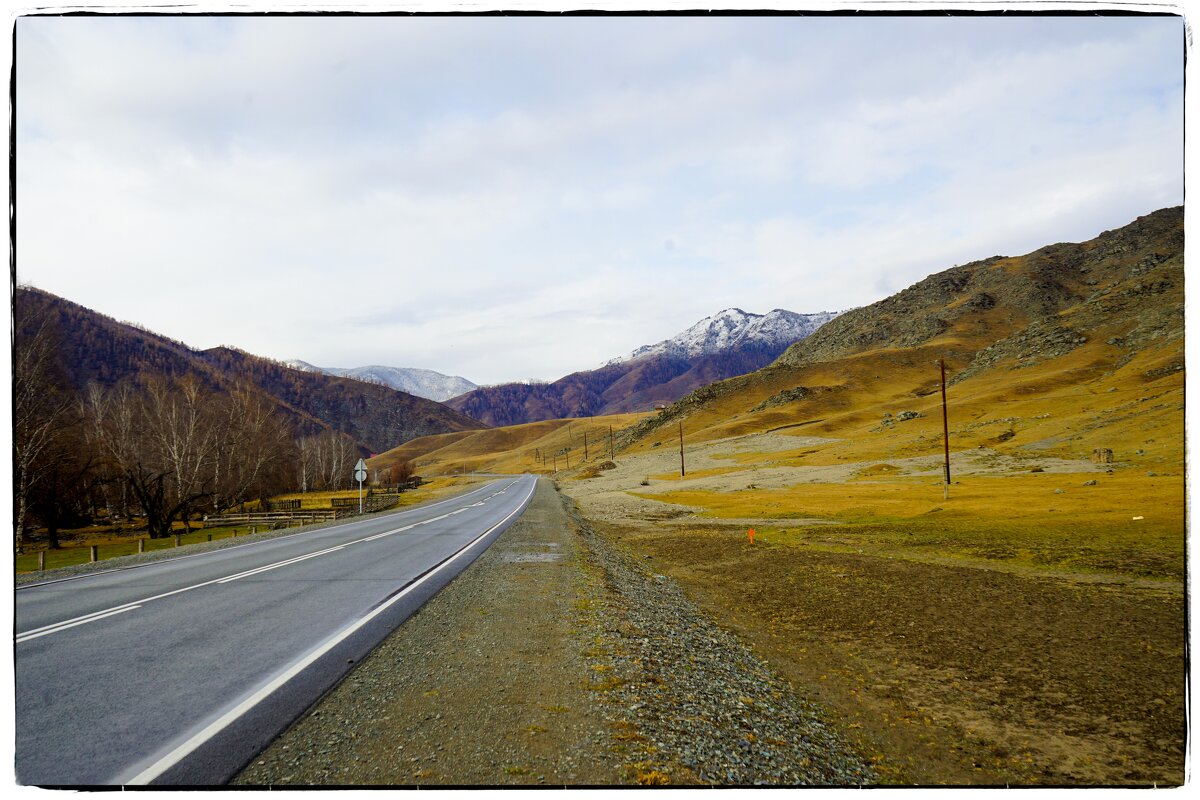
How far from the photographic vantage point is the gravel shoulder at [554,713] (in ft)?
14.4

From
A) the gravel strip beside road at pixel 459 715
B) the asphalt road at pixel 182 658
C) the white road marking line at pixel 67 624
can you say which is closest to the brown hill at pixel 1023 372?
the gravel strip beside road at pixel 459 715

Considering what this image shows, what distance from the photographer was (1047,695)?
8.37 m

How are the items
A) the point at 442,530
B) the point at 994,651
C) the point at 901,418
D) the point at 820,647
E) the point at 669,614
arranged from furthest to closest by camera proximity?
1. the point at 901,418
2. the point at 442,530
3. the point at 669,614
4. the point at 820,647
5. the point at 994,651

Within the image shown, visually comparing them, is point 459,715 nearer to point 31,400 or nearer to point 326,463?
point 31,400

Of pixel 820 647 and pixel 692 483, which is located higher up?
pixel 820 647

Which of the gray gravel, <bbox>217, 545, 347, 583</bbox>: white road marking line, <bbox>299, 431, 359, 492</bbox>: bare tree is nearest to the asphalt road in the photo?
<bbox>217, 545, 347, 583</bbox>: white road marking line

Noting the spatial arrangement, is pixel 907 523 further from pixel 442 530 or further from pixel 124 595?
pixel 124 595

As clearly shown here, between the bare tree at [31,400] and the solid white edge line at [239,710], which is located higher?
the bare tree at [31,400]

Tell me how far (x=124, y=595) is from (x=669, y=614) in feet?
36.4

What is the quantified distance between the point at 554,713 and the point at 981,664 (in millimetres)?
8341

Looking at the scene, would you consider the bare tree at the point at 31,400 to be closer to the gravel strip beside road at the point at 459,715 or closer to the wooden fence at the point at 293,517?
the gravel strip beside road at the point at 459,715

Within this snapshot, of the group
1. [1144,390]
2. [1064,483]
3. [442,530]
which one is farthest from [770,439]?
[442,530]

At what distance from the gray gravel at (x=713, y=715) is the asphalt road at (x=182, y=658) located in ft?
10.9

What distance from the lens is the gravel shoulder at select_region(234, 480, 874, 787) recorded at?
173 inches
